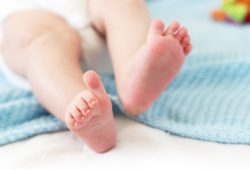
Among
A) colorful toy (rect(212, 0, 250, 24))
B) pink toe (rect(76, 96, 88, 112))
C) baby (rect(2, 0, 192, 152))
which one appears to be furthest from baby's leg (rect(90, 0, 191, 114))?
colorful toy (rect(212, 0, 250, 24))

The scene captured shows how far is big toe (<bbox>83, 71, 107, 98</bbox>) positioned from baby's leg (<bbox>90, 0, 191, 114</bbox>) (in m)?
0.09

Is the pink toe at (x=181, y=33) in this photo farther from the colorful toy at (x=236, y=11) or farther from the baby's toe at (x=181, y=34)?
the colorful toy at (x=236, y=11)

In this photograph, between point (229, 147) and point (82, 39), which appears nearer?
point (229, 147)

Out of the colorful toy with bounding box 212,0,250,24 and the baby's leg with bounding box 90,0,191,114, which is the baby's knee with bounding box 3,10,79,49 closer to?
the baby's leg with bounding box 90,0,191,114

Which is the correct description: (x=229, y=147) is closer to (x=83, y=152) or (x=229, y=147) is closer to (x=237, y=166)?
(x=237, y=166)

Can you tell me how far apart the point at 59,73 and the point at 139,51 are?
0.40ft

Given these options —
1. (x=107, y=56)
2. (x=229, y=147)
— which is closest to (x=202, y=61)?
(x=107, y=56)

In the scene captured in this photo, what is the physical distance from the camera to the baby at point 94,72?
0.61 meters

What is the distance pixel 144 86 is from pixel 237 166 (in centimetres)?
16

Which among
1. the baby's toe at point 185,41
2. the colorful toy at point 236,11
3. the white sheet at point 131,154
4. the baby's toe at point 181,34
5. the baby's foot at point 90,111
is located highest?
the baby's toe at point 181,34

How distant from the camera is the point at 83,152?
2.21 ft

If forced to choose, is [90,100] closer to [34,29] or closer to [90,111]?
[90,111]

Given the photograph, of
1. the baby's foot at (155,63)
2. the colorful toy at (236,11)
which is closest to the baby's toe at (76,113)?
the baby's foot at (155,63)

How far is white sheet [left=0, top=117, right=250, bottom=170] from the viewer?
0.62 metres
